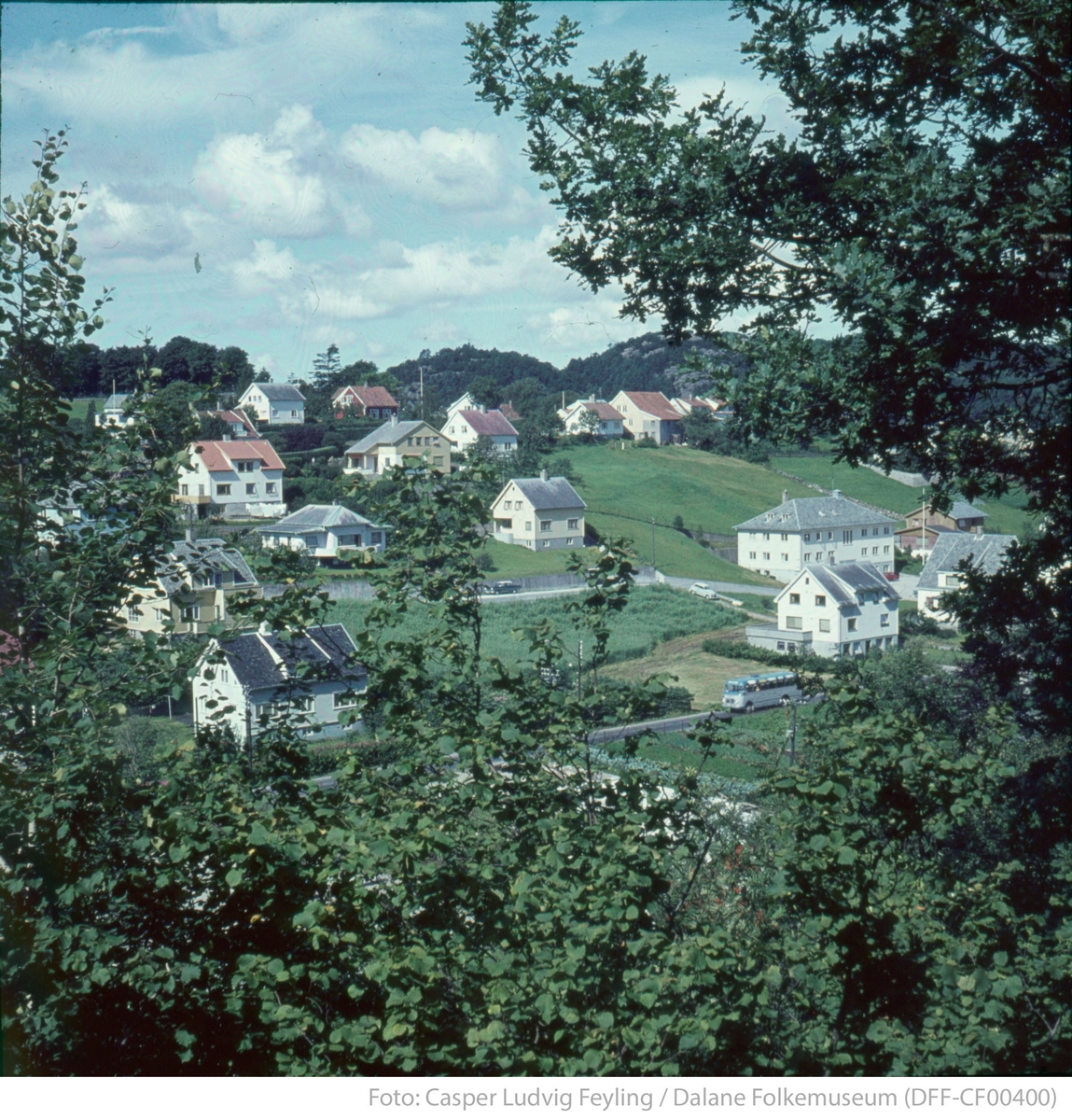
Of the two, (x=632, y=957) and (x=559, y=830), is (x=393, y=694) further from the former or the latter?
(x=632, y=957)

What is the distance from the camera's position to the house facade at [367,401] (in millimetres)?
28680

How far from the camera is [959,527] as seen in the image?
64.8 ft

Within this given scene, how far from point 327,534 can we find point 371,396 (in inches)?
926

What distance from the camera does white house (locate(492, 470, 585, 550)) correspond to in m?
10.8

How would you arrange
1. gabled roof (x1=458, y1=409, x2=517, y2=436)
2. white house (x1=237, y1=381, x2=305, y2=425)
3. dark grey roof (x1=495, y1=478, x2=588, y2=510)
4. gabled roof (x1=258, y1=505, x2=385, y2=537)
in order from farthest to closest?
white house (x1=237, y1=381, x2=305, y2=425) → gabled roof (x1=458, y1=409, x2=517, y2=436) → dark grey roof (x1=495, y1=478, x2=588, y2=510) → gabled roof (x1=258, y1=505, x2=385, y2=537)

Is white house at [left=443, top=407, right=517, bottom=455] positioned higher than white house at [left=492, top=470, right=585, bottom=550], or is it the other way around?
white house at [left=443, top=407, right=517, bottom=455]

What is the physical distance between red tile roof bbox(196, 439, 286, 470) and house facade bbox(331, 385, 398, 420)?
881 cm

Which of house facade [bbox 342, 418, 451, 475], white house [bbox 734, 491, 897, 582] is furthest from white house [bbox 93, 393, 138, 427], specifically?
white house [bbox 734, 491, 897, 582]

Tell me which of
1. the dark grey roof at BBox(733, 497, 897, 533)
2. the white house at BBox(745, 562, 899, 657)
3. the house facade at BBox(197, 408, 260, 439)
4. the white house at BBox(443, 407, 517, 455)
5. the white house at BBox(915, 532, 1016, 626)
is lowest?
the white house at BBox(745, 562, 899, 657)

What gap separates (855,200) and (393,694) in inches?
124

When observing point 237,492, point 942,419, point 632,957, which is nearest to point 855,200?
point 942,419

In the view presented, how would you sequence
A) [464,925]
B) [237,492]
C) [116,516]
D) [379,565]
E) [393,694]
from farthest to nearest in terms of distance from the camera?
[237,492], [116,516], [379,565], [393,694], [464,925]

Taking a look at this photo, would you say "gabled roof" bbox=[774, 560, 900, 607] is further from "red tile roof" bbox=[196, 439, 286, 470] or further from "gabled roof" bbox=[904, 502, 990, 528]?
"red tile roof" bbox=[196, 439, 286, 470]
